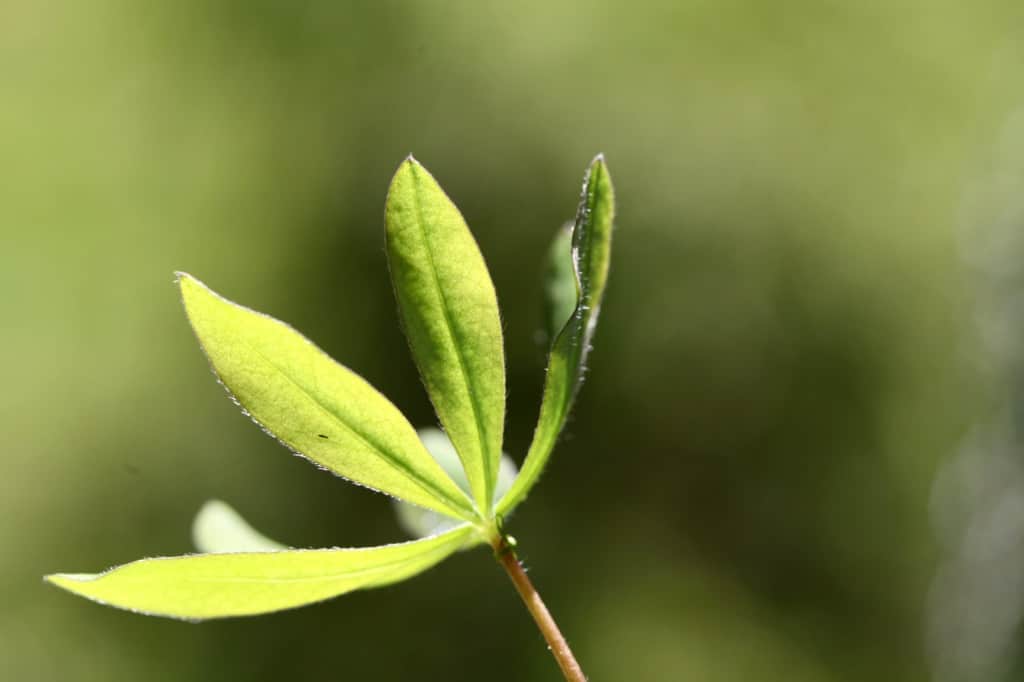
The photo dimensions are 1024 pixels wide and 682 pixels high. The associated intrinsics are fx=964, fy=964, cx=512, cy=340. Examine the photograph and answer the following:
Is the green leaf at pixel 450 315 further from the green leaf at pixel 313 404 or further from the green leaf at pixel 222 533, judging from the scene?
the green leaf at pixel 222 533

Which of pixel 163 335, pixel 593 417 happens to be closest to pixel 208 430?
pixel 163 335

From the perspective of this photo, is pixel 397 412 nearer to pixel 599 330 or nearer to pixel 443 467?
pixel 443 467

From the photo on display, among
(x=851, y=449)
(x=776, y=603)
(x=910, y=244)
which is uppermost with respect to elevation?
(x=910, y=244)

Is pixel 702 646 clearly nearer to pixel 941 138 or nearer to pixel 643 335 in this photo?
pixel 643 335

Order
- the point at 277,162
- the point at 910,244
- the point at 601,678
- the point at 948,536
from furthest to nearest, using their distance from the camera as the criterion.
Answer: the point at 277,162 < the point at 910,244 < the point at 601,678 < the point at 948,536

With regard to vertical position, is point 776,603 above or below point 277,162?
below

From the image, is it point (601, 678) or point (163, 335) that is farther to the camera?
point (163, 335)

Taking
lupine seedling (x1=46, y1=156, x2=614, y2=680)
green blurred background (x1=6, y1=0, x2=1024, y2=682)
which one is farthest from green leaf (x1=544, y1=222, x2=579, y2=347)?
green blurred background (x1=6, y1=0, x2=1024, y2=682)
